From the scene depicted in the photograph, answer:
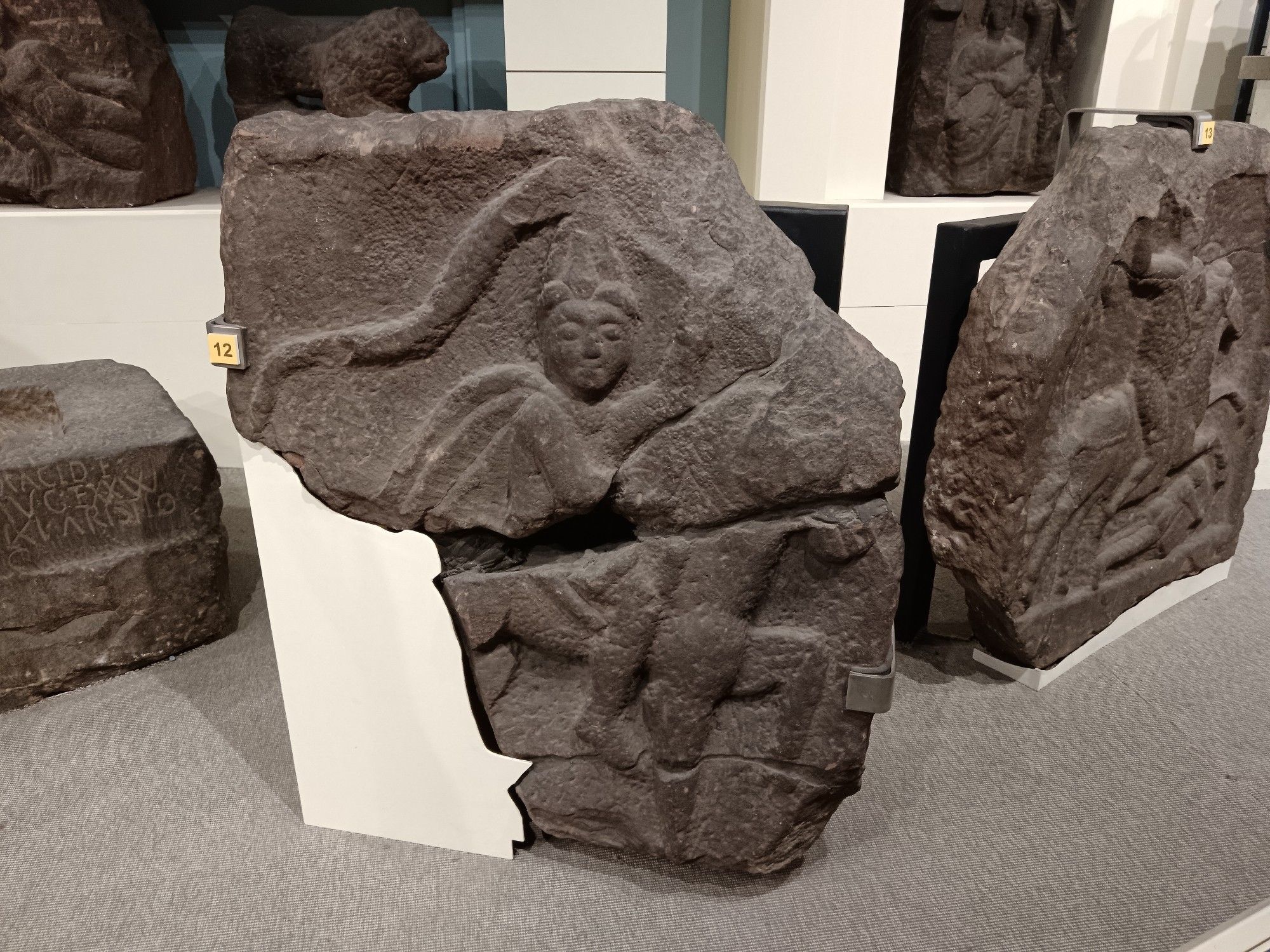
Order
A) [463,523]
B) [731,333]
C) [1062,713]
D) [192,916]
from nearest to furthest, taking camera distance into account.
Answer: [731,333]
[463,523]
[192,916]
[1062,713]

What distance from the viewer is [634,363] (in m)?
1.41

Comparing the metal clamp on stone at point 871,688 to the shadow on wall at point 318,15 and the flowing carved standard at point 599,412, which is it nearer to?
the flowing carved standard at point 599,412

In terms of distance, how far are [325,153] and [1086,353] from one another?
4.95ft

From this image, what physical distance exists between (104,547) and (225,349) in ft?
3.20

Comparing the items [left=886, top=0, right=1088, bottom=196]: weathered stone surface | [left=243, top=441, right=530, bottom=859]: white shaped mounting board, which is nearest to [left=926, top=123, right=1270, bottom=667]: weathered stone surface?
[left=243, top=441, right=530, bottom=859]: white shaped mounting board

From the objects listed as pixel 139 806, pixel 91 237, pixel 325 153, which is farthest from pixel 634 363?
pixel 91 237

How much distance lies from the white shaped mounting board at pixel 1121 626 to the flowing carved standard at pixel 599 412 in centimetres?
85

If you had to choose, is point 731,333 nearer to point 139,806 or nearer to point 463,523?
point 463,523

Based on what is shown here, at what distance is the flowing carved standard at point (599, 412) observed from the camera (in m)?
1.38

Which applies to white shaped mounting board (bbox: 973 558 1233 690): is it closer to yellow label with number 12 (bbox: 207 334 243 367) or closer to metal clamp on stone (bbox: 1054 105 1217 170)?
metal clamp on stone (bbox: 1054 105 1217 170)

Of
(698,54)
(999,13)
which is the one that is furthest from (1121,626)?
(698,54)

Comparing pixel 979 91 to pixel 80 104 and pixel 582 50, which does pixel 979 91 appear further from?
pixel 80 104

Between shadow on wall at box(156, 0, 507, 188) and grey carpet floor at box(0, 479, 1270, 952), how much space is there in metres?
2.18

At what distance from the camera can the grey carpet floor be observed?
1.63 meters
